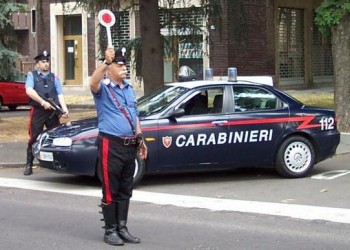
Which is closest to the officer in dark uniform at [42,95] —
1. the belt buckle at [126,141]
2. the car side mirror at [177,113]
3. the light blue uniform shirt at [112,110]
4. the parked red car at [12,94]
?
the car side mirror at [177,113]

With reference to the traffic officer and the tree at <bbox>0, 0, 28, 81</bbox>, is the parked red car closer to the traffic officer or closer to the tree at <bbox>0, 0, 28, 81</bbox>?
the tree at <bbox>0, 0, 28, 81</bbox>

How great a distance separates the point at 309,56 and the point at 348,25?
695 inches

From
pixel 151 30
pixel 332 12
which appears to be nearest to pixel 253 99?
pixel 332 12

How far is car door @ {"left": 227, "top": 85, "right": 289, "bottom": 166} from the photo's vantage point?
31.8 ft

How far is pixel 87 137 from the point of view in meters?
8.99

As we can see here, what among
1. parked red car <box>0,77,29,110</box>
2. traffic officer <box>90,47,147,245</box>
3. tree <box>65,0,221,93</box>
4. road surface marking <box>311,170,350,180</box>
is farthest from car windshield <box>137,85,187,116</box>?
parked red car <box>0,77,29,110</box>

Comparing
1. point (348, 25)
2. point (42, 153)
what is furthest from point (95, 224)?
point (348, 25)

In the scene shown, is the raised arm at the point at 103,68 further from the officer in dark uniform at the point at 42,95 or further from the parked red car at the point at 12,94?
the parked red car at the point at 12,94

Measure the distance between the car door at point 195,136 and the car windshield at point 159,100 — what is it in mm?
221

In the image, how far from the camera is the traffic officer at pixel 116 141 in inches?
245

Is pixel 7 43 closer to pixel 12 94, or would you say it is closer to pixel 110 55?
pixel 12 94

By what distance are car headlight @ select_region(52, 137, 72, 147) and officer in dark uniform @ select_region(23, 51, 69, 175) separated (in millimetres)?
1141

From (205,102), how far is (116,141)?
12.3 ft

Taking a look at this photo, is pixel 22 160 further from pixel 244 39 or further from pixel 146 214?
pixel 244 39
